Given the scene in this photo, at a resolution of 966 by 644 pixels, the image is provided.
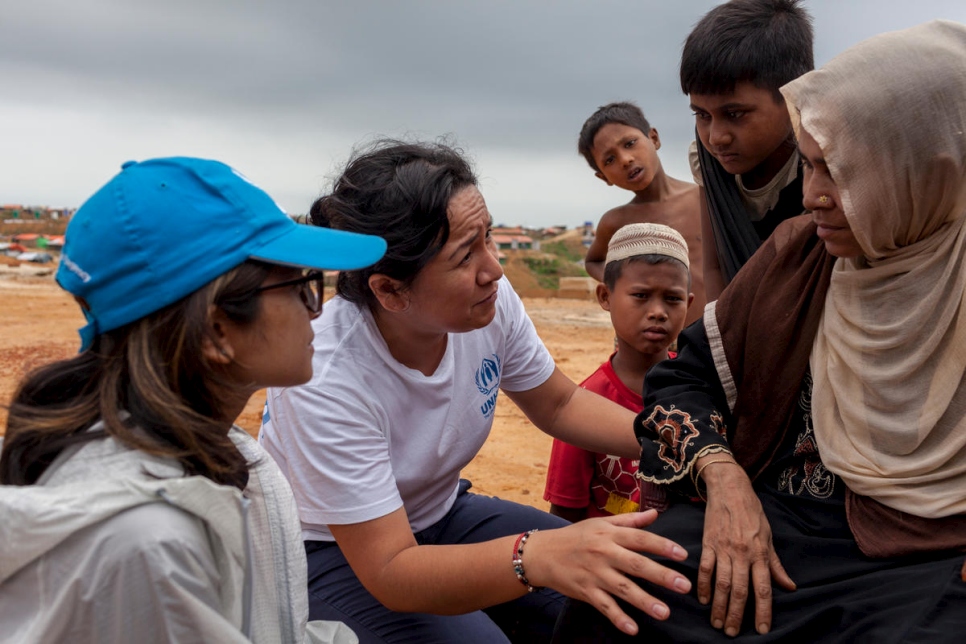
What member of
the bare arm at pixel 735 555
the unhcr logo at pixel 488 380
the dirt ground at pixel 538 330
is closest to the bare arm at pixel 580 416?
the unhcr logo at pixel 488 380

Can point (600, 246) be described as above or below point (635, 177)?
below

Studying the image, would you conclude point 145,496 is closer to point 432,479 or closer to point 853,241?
point 432,479

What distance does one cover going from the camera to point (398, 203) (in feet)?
8.15

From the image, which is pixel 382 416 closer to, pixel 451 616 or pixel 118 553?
pixel 451 616

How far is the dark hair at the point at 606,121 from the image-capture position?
528 centimetres

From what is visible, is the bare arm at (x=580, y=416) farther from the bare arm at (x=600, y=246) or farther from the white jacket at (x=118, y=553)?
the bare arm at (x=600, y=246)

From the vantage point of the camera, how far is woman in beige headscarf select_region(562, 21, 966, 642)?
2.00 metres

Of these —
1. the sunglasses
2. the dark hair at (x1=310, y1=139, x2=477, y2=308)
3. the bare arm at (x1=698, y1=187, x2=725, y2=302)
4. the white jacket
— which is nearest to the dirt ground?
the white jacket

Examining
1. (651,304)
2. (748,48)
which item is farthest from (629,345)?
(748,48)

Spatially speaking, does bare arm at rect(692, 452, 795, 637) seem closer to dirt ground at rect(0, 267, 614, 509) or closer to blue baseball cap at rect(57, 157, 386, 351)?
blue baseball cap at rect(57, 157, 386, 351)

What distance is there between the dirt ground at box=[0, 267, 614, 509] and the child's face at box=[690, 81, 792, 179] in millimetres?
2450

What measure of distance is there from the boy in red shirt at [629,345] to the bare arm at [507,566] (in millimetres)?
1338

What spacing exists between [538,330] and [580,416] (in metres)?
11.3

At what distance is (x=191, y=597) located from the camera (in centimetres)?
151
